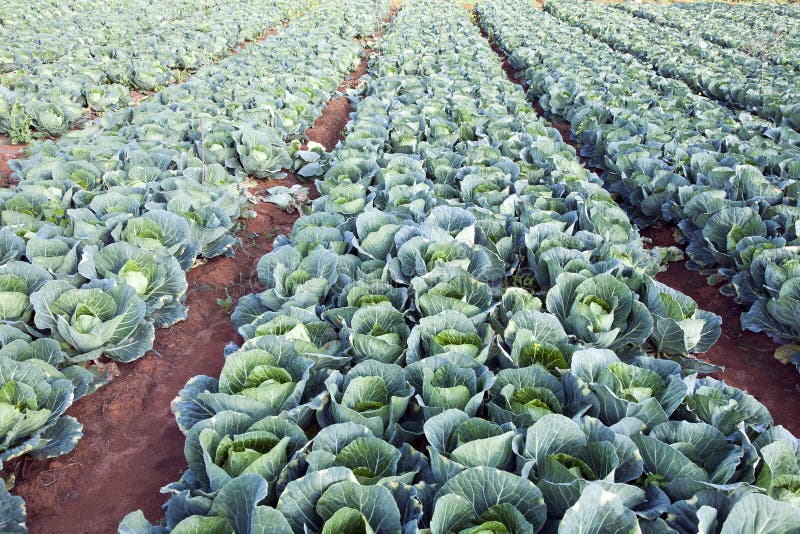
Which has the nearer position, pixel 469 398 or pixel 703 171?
pixel 469 398

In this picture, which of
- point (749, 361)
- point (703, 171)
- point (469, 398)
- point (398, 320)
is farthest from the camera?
point (703, 171)

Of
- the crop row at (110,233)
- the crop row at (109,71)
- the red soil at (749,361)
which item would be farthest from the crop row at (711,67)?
the crop row at (109,71)

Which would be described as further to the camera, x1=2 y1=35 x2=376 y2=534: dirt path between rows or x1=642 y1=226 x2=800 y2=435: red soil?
x1=642 y1=226 x2=800 y2=435: red soil

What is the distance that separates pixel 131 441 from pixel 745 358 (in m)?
5.24

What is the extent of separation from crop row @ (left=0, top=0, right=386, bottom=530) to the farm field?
0.08ft

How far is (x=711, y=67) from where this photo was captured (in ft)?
42.8

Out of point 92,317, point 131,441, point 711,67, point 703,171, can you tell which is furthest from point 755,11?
point 131,441

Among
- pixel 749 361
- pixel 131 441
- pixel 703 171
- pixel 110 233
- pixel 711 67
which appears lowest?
pixel 131 441

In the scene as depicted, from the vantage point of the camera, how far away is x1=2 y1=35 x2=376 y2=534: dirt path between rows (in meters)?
3.28

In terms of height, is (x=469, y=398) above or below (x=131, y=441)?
above

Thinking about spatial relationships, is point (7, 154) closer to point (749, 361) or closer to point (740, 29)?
point (749, 361)

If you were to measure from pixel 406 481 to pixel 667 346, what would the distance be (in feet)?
7.86

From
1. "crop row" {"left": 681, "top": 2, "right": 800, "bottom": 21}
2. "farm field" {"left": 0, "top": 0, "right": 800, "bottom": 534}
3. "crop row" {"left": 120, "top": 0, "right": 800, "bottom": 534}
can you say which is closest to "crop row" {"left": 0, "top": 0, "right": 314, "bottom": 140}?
"farm field" {"left": 0, "top": 0, "right": 800, "bottom": 534}

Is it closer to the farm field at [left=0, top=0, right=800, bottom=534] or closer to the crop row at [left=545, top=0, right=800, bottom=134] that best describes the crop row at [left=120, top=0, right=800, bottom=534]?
the farm field at [left=0, top=0, right=800, bottom=534]
